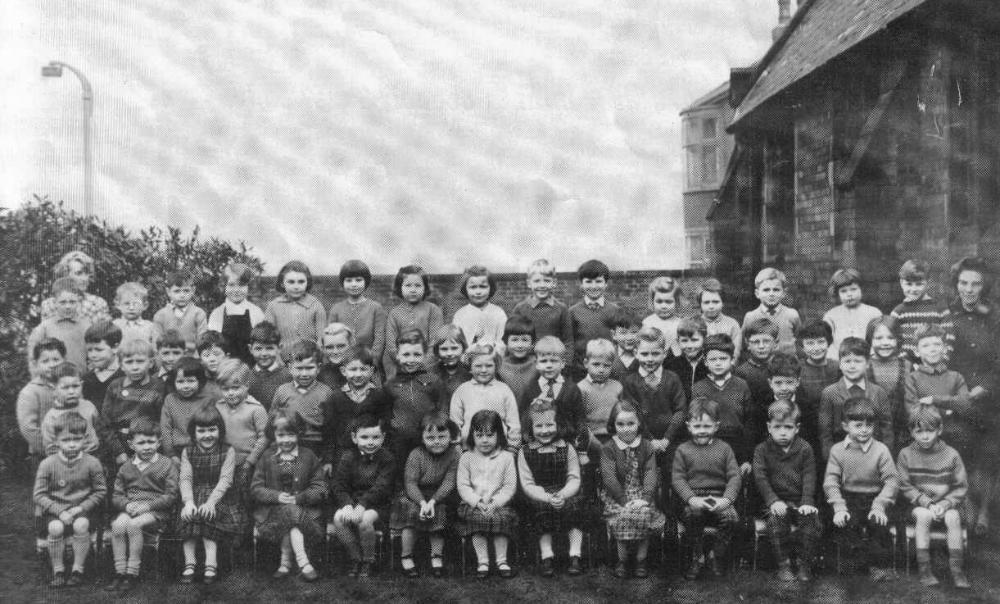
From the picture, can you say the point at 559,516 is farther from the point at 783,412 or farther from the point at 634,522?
the point at 783,412

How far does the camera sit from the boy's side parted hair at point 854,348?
5.63 meters

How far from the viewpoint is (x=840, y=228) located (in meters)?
10.6

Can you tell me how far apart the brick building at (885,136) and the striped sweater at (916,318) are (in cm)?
214

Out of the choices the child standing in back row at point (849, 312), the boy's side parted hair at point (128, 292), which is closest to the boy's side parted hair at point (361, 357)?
the boy's side parted hair at point (128, 292)

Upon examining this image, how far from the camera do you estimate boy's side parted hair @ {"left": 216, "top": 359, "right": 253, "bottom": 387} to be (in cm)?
582

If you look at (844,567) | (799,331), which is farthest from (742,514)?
(799,331)

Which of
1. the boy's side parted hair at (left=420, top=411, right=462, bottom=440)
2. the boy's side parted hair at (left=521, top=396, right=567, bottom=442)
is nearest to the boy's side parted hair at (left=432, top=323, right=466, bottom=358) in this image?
the boy's side parted hair at (left=420, top=411, right=462, bottom=440)

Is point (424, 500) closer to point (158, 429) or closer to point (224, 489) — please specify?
point (224, 489)

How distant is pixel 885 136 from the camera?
958cm

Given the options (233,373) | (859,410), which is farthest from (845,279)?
(233,373)

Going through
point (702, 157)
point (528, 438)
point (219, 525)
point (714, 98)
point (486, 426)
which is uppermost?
point (714, 98)

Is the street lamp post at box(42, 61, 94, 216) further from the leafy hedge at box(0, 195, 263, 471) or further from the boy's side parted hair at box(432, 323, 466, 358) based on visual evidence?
the boy's side parted hair at box(432, 323, 466, 358)

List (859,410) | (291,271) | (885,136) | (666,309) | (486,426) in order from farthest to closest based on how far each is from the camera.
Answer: (885,136)
(291,271)
(666,309)
(486,426)
(859,410)

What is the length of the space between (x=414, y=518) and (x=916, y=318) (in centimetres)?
396
